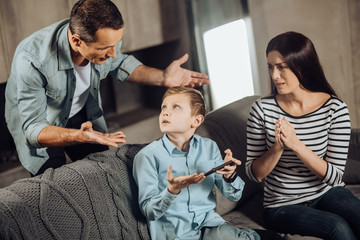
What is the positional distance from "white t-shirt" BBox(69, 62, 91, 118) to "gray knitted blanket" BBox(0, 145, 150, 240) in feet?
0.81

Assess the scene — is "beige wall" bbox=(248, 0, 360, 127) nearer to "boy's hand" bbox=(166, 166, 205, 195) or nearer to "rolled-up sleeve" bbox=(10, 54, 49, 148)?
"rolled-up sleeve" bbox=(10, 54, 49, 148)

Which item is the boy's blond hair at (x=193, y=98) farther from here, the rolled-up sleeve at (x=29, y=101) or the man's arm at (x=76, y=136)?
the rolled-up sleeve at (x=29, y=101)

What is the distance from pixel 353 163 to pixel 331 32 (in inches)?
41.5

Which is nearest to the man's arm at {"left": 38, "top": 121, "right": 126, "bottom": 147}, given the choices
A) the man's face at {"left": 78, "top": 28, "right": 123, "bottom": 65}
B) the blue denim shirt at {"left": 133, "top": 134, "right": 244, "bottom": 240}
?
the blue denim shirt at {"left": 133, "top": 134, "right": 244, "bottom": 240}

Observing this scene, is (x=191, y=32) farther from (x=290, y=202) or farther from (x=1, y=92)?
(x=290, y=202)

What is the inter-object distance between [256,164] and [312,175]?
0.16 m

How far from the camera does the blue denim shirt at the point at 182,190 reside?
3.93ft

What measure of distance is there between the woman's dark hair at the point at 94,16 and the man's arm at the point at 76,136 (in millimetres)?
241

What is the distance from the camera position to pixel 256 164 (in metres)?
1.32

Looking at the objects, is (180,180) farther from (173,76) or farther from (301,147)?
(173,76)

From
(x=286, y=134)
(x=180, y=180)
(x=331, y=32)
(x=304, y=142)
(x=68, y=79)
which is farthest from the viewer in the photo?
(x=331, y=32)

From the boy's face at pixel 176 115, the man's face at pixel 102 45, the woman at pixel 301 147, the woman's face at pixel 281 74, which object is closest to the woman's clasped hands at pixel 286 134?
the woman at pixel 301 147

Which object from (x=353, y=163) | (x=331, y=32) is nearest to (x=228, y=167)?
(x=353, y=163)

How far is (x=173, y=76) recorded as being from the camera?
4.79 ft
